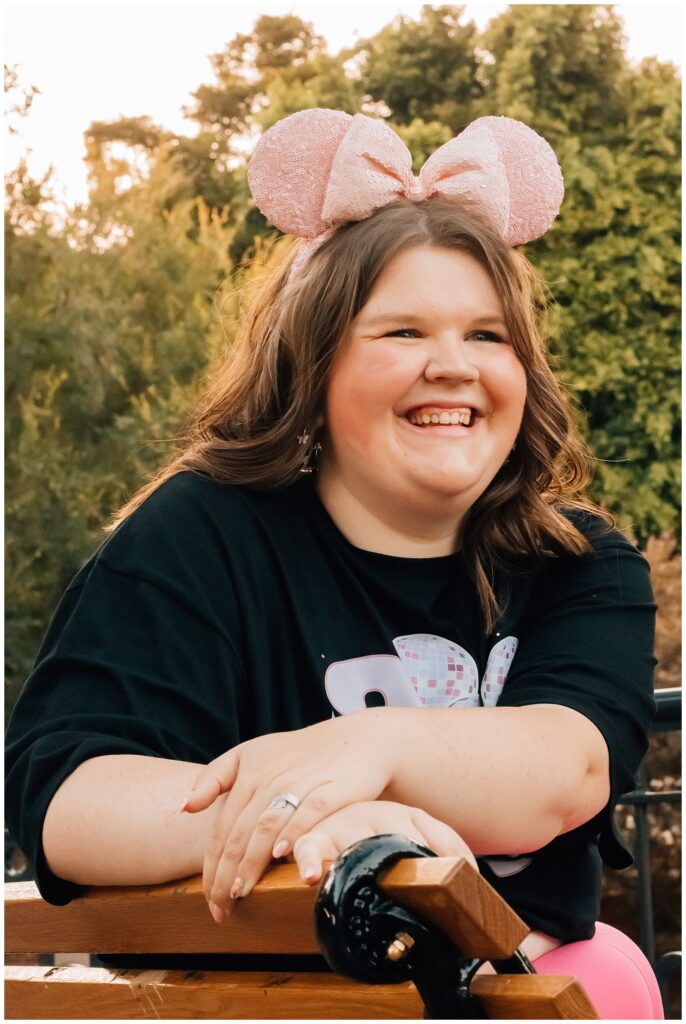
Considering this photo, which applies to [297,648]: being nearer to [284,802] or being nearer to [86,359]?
[284,802]

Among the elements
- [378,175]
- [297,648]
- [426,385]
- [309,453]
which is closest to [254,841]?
[297,648]

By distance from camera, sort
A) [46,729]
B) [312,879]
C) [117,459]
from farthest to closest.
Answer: [117,459]
[46,729]
[312,879]

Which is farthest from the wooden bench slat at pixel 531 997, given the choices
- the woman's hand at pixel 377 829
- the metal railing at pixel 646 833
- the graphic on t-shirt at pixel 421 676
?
the metal railing at pixel 646 833

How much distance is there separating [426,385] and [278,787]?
0.79 meters

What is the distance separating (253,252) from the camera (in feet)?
48.3

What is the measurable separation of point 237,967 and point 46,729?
1.20ft

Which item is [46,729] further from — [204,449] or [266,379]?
[266,379]

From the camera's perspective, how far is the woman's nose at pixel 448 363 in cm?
175

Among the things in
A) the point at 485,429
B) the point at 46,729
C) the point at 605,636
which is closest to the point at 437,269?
the point at 485,429

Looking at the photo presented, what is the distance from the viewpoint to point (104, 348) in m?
12.3

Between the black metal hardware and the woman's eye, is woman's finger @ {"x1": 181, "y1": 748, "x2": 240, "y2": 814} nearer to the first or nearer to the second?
the black metal hardware

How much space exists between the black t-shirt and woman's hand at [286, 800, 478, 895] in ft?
1.28

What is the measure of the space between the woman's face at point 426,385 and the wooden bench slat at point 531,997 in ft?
3.02

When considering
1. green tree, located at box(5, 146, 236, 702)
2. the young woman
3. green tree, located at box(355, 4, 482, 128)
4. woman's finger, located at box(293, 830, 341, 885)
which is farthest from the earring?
green tree, located at box(355, 4, 482, 128)
